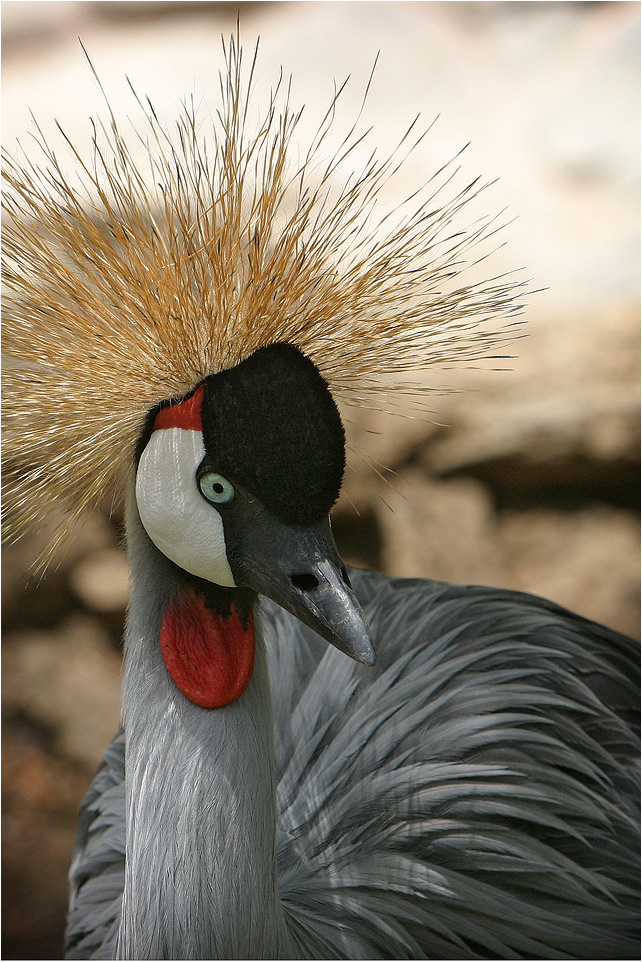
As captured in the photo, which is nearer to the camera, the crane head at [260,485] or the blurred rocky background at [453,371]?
the crane head at [260,485]

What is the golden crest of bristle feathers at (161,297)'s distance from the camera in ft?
2.04

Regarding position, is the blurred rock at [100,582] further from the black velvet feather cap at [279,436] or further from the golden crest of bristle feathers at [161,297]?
the black velvet feather cap at [279,436]

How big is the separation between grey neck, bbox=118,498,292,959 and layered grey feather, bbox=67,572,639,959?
41 mm

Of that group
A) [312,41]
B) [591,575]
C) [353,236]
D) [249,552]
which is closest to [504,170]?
[312,41]

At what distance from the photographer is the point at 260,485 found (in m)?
0.57

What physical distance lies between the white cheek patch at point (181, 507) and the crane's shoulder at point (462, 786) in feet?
1.07

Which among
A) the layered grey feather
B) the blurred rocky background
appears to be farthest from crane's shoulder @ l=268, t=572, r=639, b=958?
the blurred rocky background

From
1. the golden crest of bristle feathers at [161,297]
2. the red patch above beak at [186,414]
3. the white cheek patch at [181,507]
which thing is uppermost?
the golden crest of bristle feathers at [161,297]

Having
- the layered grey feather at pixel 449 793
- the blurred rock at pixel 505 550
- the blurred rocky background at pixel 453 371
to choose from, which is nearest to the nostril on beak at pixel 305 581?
the layered grey feather at pixel 449 793

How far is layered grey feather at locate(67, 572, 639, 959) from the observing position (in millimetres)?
774

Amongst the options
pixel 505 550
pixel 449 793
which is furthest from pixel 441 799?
pixel 505 550

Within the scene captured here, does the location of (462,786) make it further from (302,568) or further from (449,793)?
(302,568)

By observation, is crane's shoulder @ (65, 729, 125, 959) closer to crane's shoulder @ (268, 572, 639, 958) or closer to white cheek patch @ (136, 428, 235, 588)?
crane's shoulder @ (268, 572, 639, 958)

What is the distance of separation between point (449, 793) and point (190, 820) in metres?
0.31
